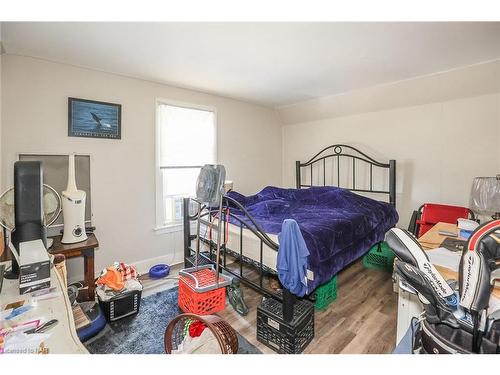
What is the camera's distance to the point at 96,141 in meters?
2.60

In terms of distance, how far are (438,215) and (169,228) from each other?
10.1ft

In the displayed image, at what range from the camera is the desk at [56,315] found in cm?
81

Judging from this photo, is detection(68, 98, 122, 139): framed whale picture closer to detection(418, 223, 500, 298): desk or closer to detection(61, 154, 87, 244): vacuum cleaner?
detection(61, 154, 87, 244): vacuum cleaner

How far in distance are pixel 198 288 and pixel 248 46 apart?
196 centimetres

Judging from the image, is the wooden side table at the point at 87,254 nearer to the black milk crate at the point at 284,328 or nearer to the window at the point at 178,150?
the window at the point at 178,150

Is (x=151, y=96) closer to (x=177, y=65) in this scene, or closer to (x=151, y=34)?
(x=177, y=65)

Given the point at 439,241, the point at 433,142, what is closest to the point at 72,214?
the point at 439,241

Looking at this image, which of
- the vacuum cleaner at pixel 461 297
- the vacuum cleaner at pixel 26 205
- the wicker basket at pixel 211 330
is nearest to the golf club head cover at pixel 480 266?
the vacuum cleaner at pixel 461 297

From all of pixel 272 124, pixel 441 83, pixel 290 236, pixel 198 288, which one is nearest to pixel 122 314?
pixel 198 288

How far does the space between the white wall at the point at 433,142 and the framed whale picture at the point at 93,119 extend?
9.82 feet

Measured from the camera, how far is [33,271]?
109 centimetres

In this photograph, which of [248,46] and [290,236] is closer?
[290,236]

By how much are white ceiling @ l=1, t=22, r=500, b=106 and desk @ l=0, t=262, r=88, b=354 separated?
1673 mm

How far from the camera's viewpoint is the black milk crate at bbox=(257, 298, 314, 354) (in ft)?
5.25
